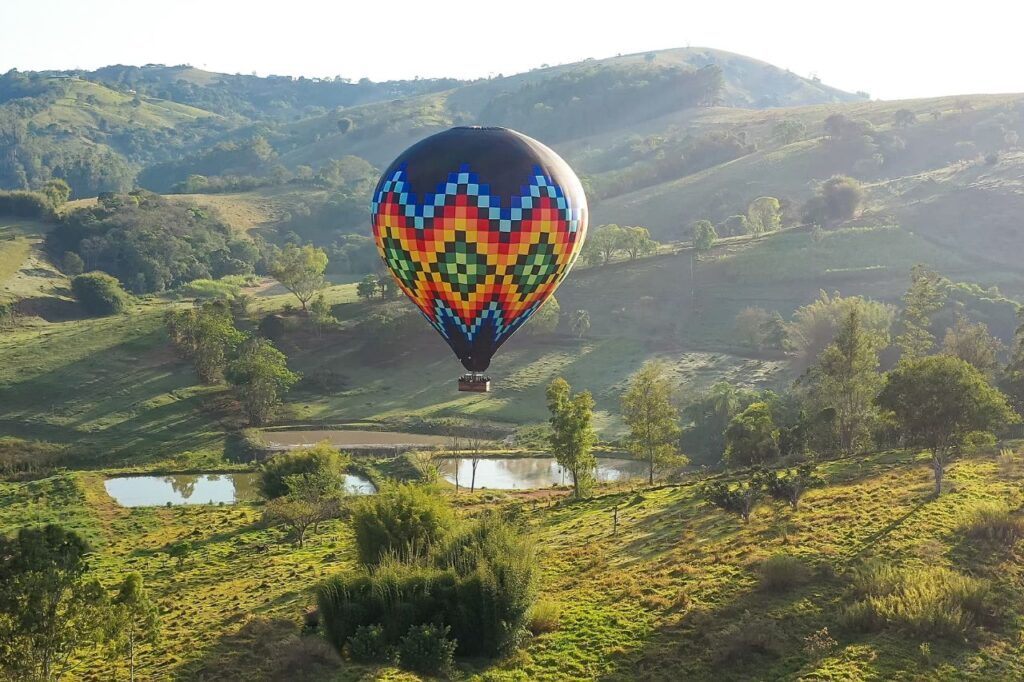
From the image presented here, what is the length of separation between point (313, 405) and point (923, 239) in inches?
3322

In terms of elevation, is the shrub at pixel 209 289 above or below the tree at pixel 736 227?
below

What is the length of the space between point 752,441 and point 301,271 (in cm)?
6124

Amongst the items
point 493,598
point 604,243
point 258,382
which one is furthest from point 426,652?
point 604,243

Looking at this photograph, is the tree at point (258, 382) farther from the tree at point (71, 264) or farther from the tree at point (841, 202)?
the tree at point (841, 202)

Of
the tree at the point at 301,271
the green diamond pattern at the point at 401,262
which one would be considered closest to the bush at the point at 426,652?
the green diamond pattern at the point at 401,262

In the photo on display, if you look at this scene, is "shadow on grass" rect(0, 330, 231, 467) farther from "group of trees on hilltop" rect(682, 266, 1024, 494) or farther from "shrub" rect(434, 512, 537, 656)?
"shrub" rect(434, 512, 537, 656)

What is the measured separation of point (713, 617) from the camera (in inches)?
1083

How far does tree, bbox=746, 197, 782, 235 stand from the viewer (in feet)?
431

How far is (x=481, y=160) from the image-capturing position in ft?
104

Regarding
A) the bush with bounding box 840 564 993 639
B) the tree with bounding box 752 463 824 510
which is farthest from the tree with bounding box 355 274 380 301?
the bush with bounding box 840 564 993 639

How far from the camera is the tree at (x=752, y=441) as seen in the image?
52.3m

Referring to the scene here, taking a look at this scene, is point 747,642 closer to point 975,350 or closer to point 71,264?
point 975,350

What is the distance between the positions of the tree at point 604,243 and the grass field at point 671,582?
69.3 meters

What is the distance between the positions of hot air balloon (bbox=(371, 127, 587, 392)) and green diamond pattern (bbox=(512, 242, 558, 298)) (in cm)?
5
